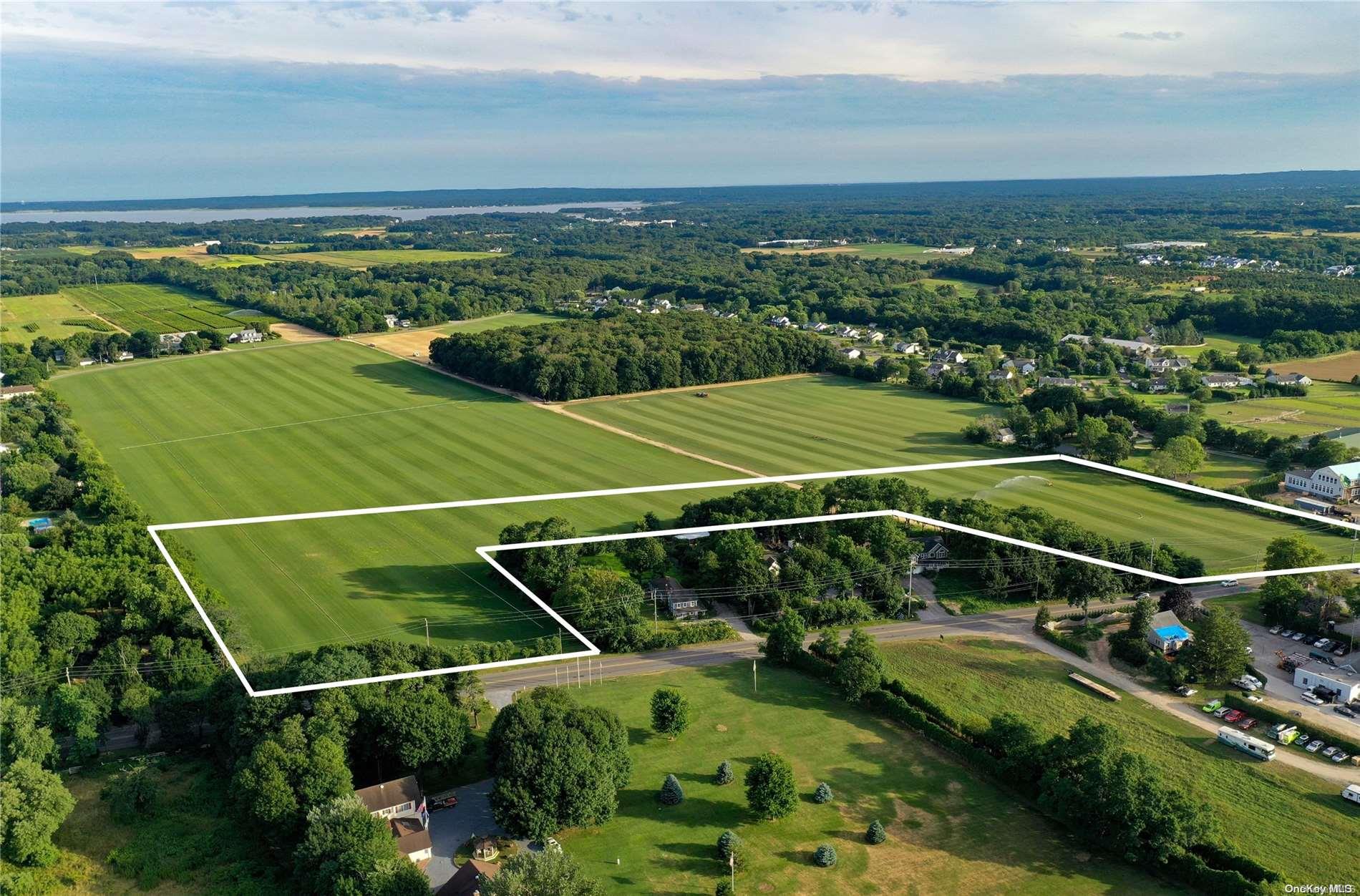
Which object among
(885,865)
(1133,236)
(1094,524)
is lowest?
(885,865)

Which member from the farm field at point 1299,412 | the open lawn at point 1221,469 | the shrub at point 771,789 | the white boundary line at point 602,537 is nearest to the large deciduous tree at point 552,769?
the white boundary line at point 602,537

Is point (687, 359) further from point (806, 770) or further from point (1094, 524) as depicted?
point (806, 770)

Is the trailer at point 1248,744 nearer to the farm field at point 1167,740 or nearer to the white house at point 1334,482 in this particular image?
the farm field at point 1167,740

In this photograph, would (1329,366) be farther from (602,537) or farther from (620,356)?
(602,537)

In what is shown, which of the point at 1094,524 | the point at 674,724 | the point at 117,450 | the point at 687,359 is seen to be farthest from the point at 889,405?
the point at 117,450

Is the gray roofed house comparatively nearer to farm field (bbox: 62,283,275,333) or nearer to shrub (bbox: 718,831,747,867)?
shrub (bbox: 718,831,747,867)

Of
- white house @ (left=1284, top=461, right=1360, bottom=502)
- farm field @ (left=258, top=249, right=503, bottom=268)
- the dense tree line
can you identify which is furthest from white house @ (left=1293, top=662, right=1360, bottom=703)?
farm field @ (left=258, top=249, right=503, bottom=268)
